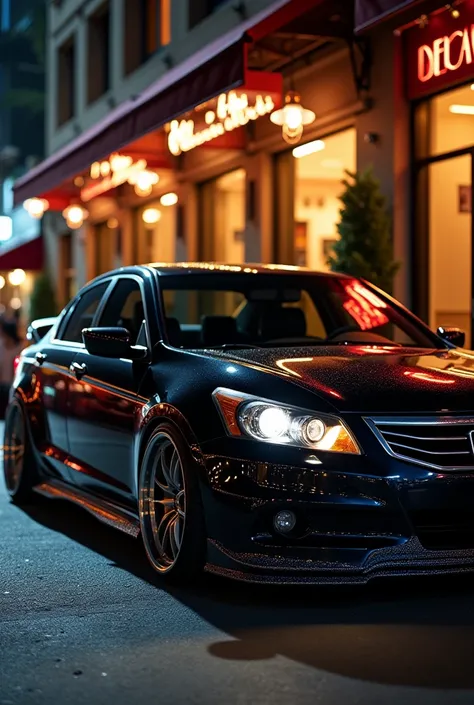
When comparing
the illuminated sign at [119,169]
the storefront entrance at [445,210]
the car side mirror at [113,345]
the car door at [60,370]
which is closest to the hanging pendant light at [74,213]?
the illuminated sign at [119,169]

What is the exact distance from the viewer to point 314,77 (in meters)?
14.5

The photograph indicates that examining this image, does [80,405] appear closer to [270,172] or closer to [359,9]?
[359,9]

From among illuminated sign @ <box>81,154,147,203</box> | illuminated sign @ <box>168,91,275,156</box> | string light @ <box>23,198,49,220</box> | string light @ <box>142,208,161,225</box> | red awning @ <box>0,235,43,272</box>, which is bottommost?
red awning @ <box>0,235,43,272</box>

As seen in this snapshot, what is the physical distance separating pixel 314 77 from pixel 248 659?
428 inches

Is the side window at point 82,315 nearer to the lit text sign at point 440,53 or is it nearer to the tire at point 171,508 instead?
the tire at point 171,508

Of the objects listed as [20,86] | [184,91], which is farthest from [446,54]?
[20,86]

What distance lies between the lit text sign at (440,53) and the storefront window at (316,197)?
234cm

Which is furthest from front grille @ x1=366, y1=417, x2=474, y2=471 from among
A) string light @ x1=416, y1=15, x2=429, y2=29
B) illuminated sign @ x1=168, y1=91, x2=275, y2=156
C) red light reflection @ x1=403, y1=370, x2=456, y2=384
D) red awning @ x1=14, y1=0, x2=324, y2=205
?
illuminated sign @ x1=168, y1=91, x2=275, y2=156

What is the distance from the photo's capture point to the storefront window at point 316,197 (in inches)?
595

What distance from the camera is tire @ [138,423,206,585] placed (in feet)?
17.7

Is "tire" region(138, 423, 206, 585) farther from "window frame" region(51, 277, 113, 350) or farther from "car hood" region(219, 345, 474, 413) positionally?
"window frame" region(51, 277, 113, 350)

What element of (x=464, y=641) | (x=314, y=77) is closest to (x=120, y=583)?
(x=464, y=641)

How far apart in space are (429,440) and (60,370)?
3.07m

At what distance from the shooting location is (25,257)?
29.5 m
